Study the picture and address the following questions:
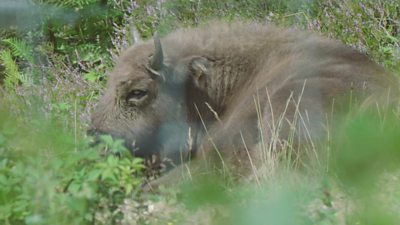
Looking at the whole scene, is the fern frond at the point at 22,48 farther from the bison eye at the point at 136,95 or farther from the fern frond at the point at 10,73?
the bison eye at the point at 136,95

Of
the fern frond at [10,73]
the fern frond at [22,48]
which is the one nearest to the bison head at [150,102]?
the fern frond at [22,48]

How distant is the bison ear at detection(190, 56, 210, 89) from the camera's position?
139 inches

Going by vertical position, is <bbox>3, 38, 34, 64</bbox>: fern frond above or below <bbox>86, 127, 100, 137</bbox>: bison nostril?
above

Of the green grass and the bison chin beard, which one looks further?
the bison chin beard

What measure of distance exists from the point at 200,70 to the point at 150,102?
0.82ft

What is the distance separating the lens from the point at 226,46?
3605 millimetres

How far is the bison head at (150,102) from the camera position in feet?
11.2

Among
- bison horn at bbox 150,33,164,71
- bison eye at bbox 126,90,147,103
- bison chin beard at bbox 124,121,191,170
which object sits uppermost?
bison horn at bbox 150,33,164,71

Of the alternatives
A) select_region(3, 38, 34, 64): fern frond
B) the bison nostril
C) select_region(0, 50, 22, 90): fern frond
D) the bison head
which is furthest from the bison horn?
select_region(0, 50, 22, 90): fern frond

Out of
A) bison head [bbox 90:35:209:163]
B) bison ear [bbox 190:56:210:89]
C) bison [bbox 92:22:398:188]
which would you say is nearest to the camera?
bison [bbox 92:22:398:188]

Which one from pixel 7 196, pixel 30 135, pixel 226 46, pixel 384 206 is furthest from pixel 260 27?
pixel 384 206

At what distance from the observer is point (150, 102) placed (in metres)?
3.47

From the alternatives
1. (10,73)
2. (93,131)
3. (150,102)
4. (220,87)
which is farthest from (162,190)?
(10,73)

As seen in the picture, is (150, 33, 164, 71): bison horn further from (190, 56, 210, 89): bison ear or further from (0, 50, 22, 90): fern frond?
(0, 50, 22, 90): fern frond
